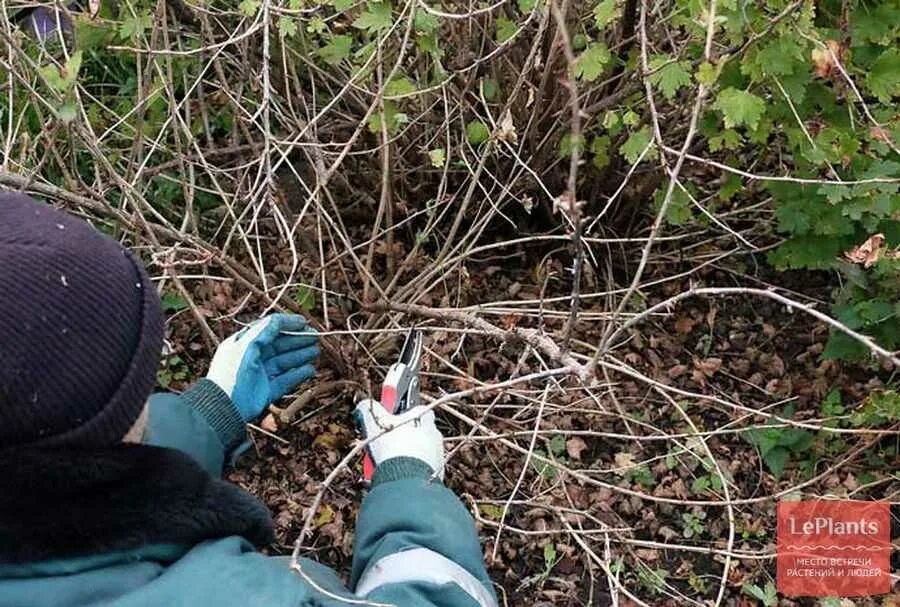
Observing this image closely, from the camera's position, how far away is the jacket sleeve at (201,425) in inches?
76.8

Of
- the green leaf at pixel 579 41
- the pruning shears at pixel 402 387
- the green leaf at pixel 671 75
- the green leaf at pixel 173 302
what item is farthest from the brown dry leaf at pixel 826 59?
the green leaf at pixel 173 302

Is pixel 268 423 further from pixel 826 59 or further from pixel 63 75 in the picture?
pixel 826 59

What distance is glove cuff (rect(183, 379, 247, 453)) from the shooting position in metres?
2.08

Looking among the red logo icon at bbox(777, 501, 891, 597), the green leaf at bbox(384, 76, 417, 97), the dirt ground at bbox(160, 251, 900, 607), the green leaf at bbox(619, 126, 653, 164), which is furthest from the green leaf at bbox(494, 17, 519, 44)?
the red logo icon at bbox(777, 501, 891, 597)

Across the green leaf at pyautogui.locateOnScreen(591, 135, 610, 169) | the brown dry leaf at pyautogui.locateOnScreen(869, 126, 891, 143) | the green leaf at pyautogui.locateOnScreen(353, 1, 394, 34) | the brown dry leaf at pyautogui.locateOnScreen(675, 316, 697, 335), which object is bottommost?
the brown dry leaf at pyautogui.locateOnScreen(675, 316, 697, 335)

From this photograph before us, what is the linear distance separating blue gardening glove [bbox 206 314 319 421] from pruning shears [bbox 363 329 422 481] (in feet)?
0.96

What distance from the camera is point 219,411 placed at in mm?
2090

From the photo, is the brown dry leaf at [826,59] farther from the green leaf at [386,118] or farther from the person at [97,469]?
the person at [97,469]

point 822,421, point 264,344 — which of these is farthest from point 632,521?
point 264,344

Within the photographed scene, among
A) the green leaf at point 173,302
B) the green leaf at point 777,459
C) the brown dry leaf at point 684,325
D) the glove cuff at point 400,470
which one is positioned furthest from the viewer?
the brown dry leaf at point 684,325

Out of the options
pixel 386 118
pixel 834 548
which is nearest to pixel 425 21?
pixel 386 118

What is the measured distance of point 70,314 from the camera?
118 centimetres

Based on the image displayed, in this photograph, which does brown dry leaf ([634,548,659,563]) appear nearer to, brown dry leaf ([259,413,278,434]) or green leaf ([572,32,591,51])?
brown dry leaf ([259,413,278,434])

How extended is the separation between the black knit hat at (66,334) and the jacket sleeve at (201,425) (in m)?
0.68
